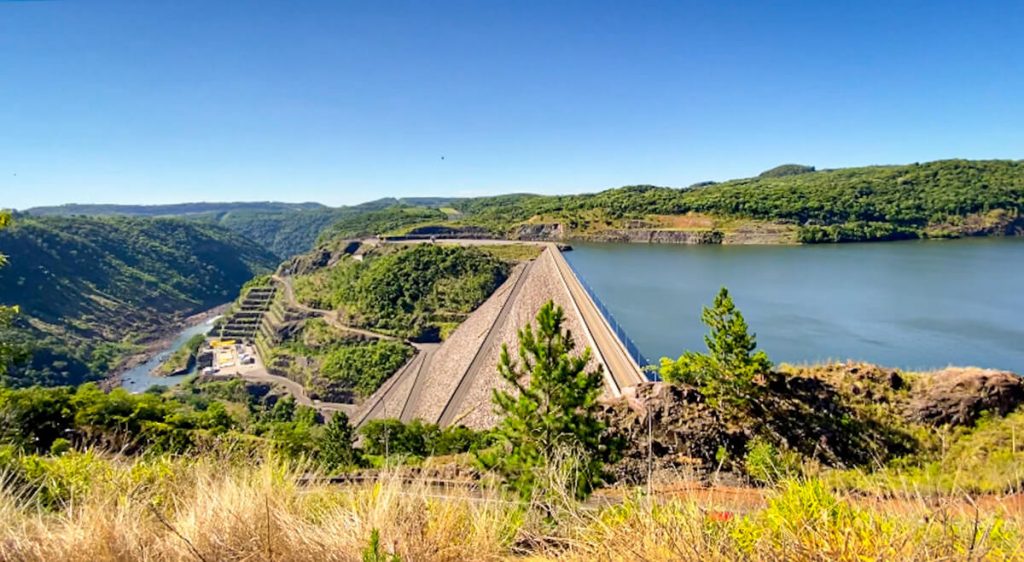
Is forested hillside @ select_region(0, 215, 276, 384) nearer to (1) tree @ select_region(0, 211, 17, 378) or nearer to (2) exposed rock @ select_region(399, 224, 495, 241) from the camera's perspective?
(2) exposed rock @ select_region(399, 224, 495, 241)

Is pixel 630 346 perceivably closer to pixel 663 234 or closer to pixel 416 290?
pixel 416 290

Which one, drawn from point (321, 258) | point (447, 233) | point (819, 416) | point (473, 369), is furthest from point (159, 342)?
point (819, 416)

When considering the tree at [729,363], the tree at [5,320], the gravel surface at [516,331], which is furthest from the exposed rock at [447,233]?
the tree at [5,320]

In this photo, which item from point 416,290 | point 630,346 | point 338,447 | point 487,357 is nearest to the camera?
point 338,447

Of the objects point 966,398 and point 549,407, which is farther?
point 966,398

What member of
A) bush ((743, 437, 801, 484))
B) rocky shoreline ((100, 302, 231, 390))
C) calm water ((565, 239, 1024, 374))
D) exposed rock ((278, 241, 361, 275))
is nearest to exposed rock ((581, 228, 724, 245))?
calm water ((565, 239, 1024, 374))

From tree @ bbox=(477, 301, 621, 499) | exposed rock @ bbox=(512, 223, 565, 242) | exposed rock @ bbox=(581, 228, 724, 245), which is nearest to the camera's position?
tree @ bbox=(477, 301, 621, 499)
